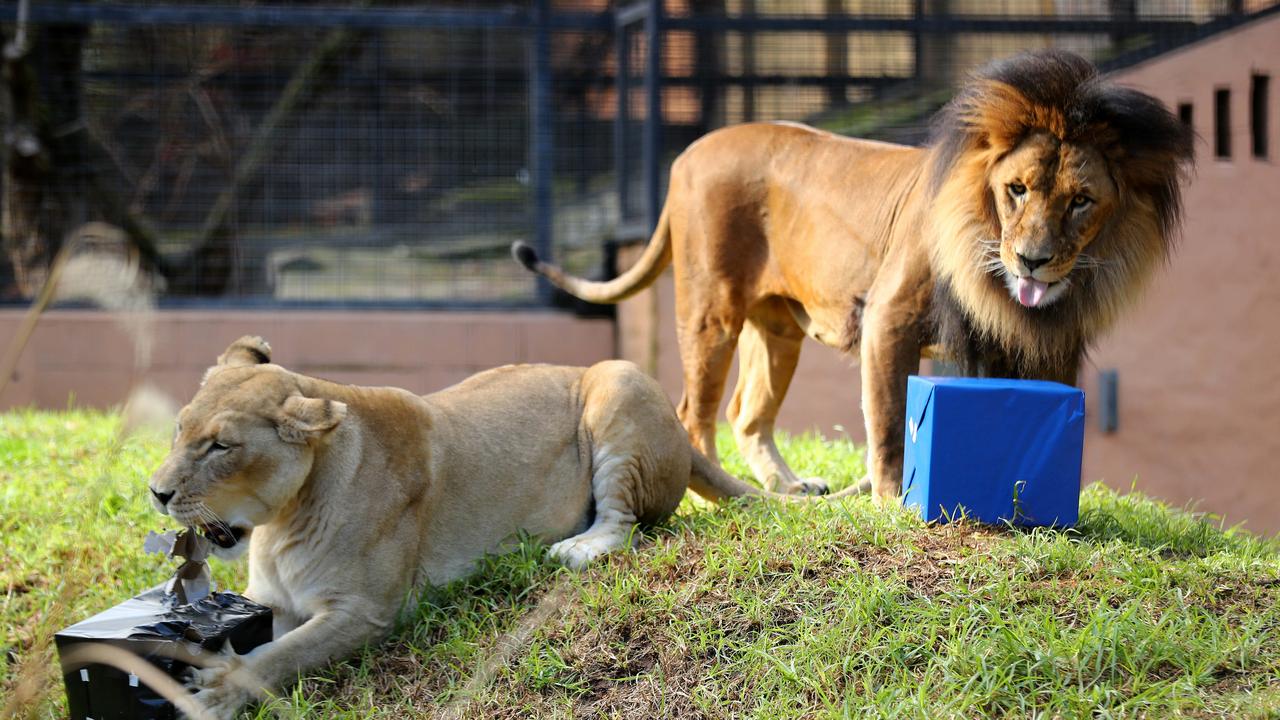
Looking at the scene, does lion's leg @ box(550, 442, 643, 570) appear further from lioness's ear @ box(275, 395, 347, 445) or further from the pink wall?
the pink wall

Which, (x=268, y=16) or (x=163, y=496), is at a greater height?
(x=268, y=16)

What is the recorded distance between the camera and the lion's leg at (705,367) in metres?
5.27

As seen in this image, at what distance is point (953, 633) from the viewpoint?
3.32m

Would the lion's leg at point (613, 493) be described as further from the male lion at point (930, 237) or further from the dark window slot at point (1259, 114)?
the dark window slot at point (1259, 114)

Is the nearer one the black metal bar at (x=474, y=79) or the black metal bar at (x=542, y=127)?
the black metal bar at (x=474, y=79)


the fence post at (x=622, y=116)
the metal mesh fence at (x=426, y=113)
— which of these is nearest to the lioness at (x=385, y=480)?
the metal mesh fence at (x=426, y=113)

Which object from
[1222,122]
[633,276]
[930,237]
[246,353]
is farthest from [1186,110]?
[246,353]

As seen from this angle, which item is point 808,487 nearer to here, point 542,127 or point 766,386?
point 766,386

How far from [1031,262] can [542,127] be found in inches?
208

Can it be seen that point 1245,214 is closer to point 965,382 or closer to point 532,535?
point 965,382

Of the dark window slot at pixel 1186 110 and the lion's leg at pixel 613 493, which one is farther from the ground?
the dark window slot at pixel 1186 110

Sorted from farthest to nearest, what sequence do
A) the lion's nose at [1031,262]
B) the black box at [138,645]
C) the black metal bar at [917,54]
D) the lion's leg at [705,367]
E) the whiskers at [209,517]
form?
the black metal bar at [917,54], the lion's leg at [705,367], the lion's nose at [1031,262], the whiskers at [209,517], the black box at [138,645]

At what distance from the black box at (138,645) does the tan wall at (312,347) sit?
15.9 ft

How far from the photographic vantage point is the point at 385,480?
388 centimetres
